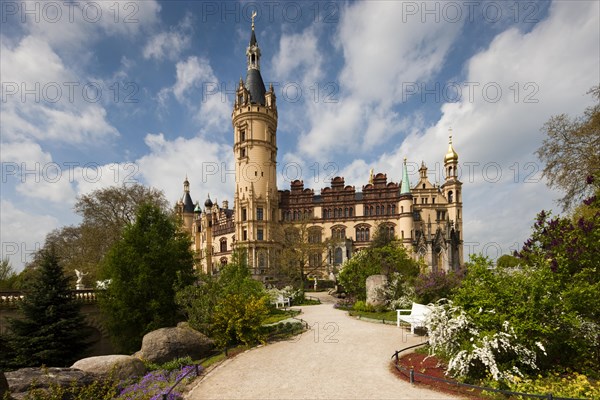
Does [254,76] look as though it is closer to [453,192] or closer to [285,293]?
[453,192]

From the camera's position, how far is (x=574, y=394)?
746cm

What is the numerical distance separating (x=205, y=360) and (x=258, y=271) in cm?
3581

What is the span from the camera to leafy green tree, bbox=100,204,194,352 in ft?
54.6

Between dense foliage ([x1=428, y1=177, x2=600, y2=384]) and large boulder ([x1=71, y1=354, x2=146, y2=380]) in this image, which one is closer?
dense foliage ([x1=428, y1=177, x2=600, y2=384])

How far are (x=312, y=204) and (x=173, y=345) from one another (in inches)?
1722

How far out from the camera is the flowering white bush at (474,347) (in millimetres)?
8250

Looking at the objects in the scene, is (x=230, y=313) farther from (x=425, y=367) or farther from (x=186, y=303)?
(x=425, y=367)

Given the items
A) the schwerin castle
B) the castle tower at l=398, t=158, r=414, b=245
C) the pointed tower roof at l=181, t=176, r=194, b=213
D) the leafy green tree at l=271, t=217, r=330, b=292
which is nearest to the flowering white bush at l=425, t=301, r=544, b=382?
the leafy green tree at l=271, t=217, r=330, b=292

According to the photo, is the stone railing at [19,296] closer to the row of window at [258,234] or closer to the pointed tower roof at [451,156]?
the row of window at [258,234]

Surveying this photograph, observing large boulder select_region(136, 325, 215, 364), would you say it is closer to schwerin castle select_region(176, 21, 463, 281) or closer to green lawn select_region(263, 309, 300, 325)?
green lawn select_region(263, 309, 300, 325)

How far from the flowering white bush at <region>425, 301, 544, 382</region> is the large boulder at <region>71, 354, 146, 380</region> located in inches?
364

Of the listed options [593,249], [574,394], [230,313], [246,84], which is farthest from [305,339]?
[246,84]

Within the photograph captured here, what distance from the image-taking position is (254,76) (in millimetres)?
Answer: 55562

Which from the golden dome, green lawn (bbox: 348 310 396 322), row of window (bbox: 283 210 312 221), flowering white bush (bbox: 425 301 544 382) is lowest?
green lawn (bbox: 348 310 396 322)
